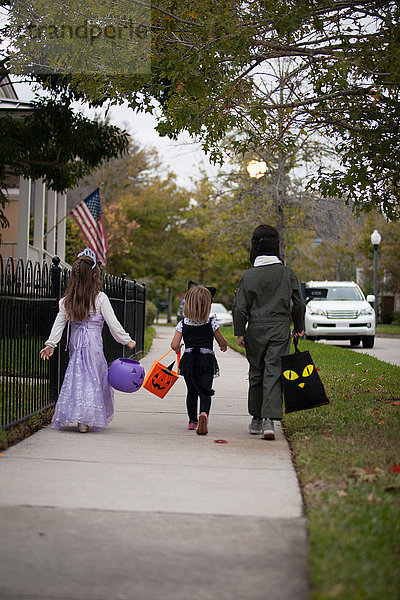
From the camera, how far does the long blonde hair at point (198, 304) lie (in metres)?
7.20

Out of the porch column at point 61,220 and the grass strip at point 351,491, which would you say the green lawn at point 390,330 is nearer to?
the porch column at point 61,220

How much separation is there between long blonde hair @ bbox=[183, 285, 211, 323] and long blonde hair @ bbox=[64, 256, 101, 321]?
35.2 inches

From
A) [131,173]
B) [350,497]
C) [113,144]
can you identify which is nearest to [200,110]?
[350,497]

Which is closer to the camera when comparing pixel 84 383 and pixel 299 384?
pixel 299 384

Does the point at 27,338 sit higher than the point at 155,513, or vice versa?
the point at 27,338

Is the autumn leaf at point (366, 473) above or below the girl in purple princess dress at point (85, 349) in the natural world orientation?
below

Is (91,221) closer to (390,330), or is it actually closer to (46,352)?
(46,352)

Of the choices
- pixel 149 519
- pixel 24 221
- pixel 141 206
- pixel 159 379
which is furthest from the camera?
pixel 141 206

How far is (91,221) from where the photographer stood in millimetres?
19469

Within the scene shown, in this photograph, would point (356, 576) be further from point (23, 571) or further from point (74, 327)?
point (74, 327)

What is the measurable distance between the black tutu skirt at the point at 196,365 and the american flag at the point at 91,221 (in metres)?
12.2

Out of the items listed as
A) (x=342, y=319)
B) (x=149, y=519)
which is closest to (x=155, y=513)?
(x=149, y=519)

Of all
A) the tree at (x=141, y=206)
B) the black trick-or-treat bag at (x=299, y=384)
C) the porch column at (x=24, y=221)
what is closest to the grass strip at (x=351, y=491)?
the black trick-or-treat bag at (x=299, y=384)

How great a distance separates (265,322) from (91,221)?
43.4 ft
